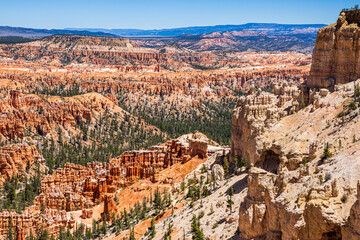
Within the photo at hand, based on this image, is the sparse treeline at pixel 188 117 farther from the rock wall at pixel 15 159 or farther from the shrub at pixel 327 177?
the shrub at pixel 327 177

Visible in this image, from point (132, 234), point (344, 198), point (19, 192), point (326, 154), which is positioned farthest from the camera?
point (19, 192)

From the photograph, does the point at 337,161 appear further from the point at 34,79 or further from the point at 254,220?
the point at 34,79

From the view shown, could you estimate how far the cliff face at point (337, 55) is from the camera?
125ft

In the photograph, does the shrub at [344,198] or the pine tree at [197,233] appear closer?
the shrub at [344,198]

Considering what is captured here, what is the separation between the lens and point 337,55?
39.5 metres

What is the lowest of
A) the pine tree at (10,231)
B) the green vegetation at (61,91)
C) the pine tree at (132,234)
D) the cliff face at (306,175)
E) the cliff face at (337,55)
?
the pine tree at (10,231)

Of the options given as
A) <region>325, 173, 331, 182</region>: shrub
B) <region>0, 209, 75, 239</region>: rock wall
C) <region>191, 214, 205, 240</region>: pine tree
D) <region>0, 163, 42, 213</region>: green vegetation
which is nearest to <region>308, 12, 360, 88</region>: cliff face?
<region>191, 214, 205, 240</region>: pine tree

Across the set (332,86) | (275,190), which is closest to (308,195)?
(275,190)

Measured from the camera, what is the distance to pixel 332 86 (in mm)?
39094

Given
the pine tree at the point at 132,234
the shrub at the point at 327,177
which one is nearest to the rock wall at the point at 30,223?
the pine tree at the point at 132,234

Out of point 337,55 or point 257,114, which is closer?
point 337,55

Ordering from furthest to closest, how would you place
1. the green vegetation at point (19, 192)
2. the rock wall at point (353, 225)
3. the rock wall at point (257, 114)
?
the green vegetation at point (19, 192) < the rock wall at point (257, 114) < the rock wall at point (353, 225)

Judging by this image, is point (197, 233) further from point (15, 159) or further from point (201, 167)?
point (15, 159)

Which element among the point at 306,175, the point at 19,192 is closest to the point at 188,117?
the point at 19,192
